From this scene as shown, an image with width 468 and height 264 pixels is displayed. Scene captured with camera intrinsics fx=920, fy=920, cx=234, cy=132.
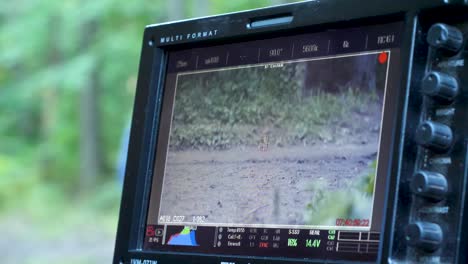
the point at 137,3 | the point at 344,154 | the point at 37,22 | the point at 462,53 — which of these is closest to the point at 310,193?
the point at 344,154

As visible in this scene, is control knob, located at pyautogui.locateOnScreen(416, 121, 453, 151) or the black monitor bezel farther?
the black monitor bezel

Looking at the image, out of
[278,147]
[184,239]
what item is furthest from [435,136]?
[184,239]

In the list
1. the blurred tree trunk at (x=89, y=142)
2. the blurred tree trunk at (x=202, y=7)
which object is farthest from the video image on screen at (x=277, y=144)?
the blurred tree trunk at (x=89, y=142)

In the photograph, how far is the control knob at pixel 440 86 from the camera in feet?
3.80

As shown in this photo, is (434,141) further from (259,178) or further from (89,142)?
(89,142)

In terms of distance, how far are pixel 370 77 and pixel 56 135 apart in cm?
1104

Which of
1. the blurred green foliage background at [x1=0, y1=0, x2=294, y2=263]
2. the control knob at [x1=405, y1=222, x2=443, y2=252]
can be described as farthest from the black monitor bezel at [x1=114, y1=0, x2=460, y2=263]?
the blurred green foliage background at [x1=0, y1=0, x2=294, y2=263]

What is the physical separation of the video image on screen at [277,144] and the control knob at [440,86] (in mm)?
97

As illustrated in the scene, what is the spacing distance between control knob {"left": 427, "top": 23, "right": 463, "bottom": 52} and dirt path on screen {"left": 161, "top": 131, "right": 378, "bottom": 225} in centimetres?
16

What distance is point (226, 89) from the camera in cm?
147

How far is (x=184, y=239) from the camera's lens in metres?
1.47

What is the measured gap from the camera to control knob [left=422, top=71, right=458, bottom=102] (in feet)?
3.80

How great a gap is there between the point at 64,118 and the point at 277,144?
10.9 meters

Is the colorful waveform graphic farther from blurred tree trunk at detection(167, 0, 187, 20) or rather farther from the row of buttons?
blurred tree trunk at detection(167, 0, 187, 20)
